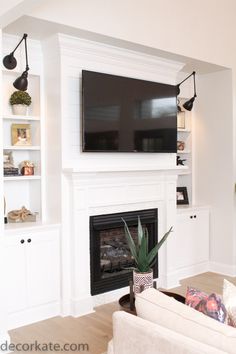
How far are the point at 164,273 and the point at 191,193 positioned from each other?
1252mm

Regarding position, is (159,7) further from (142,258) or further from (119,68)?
(142,258)

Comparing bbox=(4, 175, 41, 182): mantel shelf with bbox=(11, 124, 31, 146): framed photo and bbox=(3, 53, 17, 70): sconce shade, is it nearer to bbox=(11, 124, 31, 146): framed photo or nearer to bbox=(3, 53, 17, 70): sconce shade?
bbox=(11, 124, 31, 146): framed photo

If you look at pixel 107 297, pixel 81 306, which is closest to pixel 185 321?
pixel 81 306

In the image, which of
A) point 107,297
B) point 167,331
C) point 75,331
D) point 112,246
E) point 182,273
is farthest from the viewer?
point 182,273

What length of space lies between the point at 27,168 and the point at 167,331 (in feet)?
8.21

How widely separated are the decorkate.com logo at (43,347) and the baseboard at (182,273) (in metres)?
1.61

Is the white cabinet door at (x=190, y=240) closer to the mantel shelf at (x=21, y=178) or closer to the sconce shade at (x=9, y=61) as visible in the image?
the mantel shelf at (x=21, y=178)

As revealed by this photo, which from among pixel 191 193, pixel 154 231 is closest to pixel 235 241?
pixel 191 193

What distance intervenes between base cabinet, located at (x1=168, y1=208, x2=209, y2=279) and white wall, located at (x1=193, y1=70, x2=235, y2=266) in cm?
13

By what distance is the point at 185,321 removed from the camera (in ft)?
5.55

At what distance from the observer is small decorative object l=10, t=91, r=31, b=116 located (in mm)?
3695

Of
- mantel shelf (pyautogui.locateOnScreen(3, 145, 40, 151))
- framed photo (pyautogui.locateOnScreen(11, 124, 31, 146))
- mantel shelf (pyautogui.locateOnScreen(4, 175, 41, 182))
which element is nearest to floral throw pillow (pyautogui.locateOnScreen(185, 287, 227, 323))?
mantel shelf (pyautogui.locateOnScreen(4, 175, 41, 182))

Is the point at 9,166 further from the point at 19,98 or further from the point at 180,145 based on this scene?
the point at 180,145

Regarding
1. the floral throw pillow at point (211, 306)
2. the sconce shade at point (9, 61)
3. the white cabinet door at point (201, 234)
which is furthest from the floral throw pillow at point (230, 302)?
the white cabinet door at point (201, 234)
